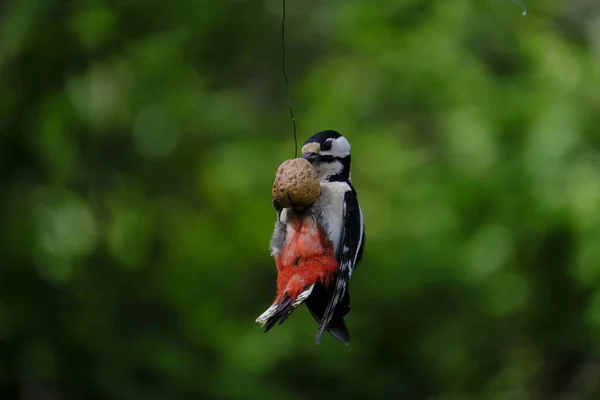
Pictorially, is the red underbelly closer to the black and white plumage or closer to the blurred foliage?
the black and white plumage

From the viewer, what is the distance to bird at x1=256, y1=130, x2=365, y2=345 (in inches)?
86.5

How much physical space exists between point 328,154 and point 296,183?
0.24m

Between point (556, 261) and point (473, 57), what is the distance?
1482 millimetres

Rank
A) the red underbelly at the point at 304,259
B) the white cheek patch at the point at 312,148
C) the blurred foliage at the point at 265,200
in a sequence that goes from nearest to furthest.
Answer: the red underbelly at the point at 304,259 → the white cheek patch at the point at 312,148 → the blurred foliage at the point at 265,200

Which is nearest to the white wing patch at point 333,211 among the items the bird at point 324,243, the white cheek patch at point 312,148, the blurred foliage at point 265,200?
the bird at point 324,243

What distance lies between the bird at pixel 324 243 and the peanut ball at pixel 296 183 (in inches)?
1.5

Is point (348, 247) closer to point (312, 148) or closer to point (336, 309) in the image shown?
point (336, 309)

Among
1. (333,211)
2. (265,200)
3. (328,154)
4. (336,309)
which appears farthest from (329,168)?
(265,200)

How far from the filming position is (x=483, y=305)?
6441mm

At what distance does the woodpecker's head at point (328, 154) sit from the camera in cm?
232

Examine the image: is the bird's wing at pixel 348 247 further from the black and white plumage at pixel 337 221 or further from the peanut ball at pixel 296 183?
the peanut ball at pixel 296 183

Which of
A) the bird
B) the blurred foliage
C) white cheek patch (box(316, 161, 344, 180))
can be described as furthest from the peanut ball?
the blurred foliage

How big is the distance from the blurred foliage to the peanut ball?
3.60 metres

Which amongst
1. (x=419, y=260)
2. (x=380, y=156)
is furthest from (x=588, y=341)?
(x=380, y=156)
